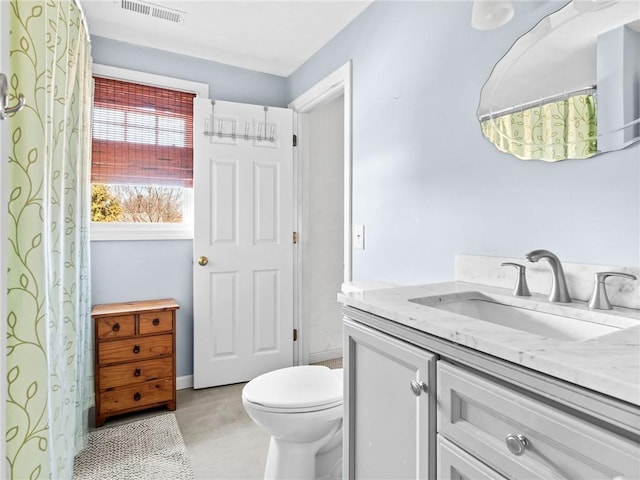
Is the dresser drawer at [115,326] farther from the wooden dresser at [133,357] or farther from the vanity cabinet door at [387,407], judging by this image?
the vanity cabinet door at [387,407]

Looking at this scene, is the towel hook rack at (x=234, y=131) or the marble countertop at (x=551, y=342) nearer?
the marble countertop at (x=551, y=342)

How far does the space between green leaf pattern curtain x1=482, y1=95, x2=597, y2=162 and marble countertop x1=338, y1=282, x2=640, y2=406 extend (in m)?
0.46

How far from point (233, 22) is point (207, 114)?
0.62 metres

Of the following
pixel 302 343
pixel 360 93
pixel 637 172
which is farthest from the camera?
pixel 302 343

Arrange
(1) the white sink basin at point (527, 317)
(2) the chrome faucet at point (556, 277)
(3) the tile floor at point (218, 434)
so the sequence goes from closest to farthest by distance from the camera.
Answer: (1) the white sink basin at point (527, 317), (2) the chrome faucet at point (556, 277), (3) the tile floor at point (218, 434)

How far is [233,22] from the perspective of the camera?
224 centimetres

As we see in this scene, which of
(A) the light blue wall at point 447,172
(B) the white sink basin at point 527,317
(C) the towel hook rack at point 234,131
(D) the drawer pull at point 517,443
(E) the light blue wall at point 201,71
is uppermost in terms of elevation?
(E) the light blue wall at point 201,71

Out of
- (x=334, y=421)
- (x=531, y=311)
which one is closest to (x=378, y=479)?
(x=334, y=421)

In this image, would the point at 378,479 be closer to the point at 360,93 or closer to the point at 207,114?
the point at 360,93

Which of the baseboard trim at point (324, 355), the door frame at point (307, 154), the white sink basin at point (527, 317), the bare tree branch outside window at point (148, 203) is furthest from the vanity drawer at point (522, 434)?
the baseboard trim at point (324, 355)

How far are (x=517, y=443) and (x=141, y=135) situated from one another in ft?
8.74

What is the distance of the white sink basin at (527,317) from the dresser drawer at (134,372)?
1.81 meters

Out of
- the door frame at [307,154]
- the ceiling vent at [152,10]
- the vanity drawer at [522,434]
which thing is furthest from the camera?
the door frame at [307,154]

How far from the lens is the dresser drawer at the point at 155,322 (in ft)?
7.40
